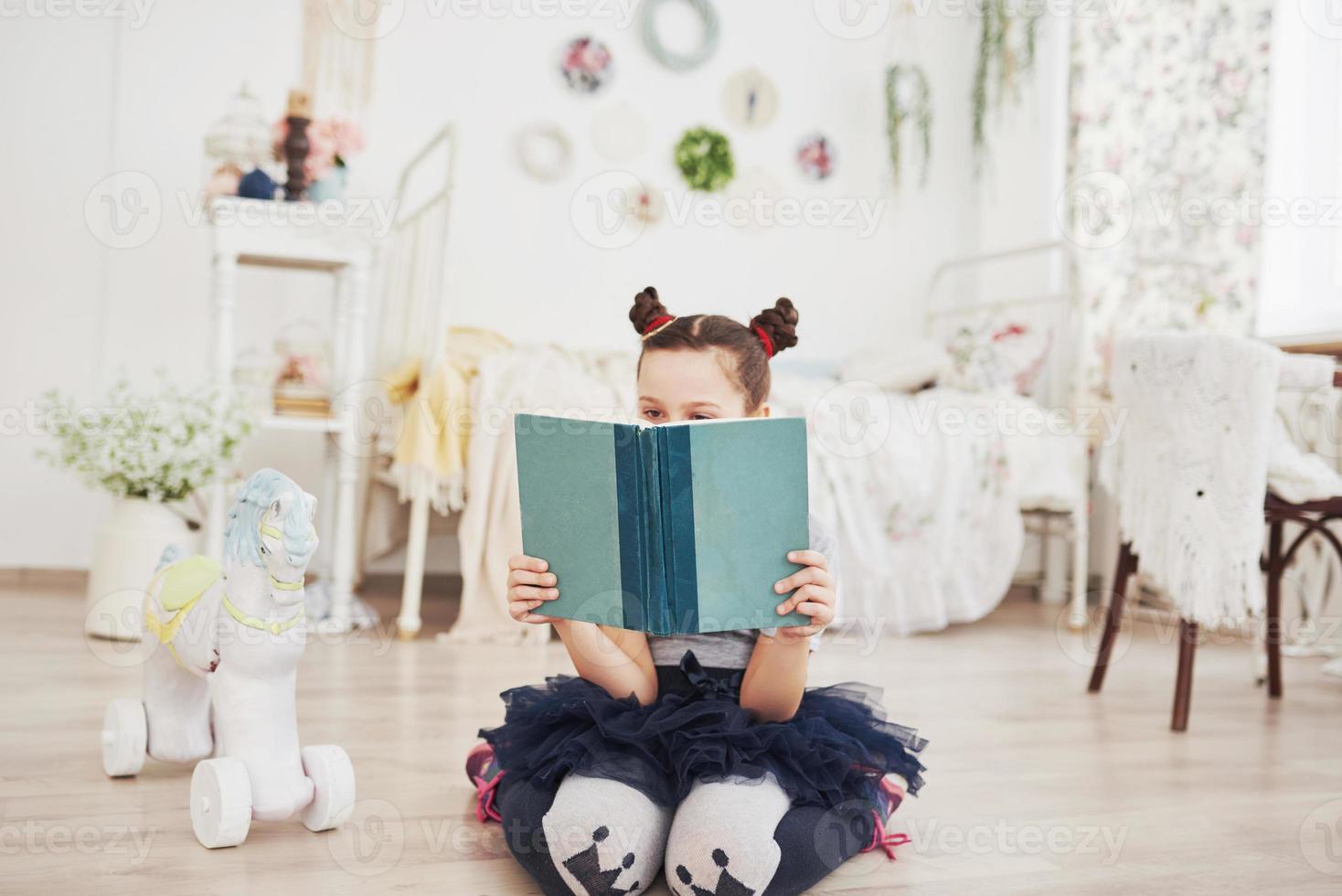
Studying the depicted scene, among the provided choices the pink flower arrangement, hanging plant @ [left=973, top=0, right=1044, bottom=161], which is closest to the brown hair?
the pink flower arrangement

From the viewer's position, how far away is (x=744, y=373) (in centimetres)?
112

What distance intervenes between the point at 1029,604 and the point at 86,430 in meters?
2.58

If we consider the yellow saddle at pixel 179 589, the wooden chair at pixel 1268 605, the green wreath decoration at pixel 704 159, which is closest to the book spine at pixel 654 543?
the yellow saddle at pixel 179 589

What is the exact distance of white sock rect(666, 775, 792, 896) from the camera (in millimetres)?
957

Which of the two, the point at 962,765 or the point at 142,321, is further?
the point at 142,321

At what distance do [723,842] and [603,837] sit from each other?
101 millimetres

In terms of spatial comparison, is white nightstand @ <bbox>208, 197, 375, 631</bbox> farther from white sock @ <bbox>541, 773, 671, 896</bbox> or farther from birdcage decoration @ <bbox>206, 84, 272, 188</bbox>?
white sock @ <bbox>541, 773, 671, 896</bbox>

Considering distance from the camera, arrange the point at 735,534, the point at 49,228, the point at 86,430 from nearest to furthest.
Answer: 1. the point at 735,534
2. the point at 86,430
3. the point at 49,228

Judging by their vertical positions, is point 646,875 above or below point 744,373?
below

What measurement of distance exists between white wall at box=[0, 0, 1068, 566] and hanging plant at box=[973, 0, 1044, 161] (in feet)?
0.47

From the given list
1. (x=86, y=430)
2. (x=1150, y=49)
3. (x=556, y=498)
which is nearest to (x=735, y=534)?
(x=556, y=498)

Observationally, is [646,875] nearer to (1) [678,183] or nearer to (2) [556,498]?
(2) [556,498]

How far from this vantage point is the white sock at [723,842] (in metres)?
0.96

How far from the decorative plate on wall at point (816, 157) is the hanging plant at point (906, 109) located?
203mm
